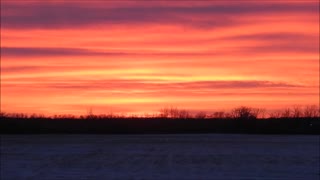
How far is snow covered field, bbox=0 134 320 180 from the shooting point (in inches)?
781

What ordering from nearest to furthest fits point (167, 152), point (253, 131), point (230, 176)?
point (230, 176) → point (167, 152) → point (253, 131)

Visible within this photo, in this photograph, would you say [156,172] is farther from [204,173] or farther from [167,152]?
[167,152]

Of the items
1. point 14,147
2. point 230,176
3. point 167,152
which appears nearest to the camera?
point 230,176

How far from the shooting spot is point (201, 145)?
29.9 metres

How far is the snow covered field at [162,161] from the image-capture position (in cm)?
1984

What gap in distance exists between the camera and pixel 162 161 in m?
23.3

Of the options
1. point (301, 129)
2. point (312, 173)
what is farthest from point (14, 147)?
point (301, 129)

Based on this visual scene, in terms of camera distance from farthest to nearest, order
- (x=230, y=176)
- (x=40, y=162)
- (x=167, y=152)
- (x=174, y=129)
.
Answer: (x=174, y=129) → (x=167, y=152) → (x=40, y=162) → (x=230, y=176)

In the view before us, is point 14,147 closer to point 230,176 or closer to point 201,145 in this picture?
point 201,145

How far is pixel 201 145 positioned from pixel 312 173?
10.2 metres

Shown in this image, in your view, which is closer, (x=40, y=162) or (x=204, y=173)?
(x=204, y=173)

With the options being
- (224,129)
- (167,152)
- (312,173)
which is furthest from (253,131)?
(312,173)

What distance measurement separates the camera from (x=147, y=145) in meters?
30.0

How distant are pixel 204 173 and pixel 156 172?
135 centimetres
